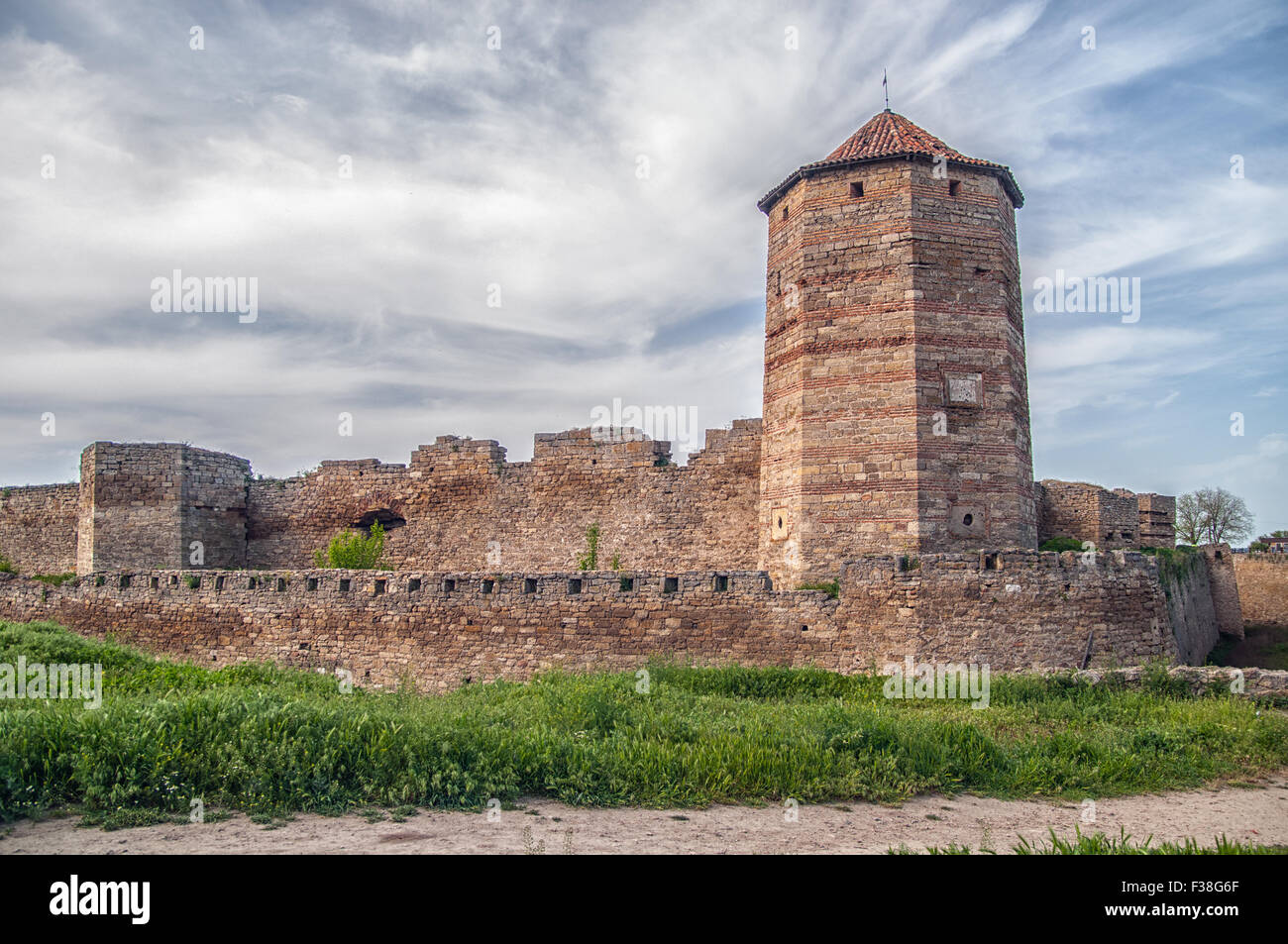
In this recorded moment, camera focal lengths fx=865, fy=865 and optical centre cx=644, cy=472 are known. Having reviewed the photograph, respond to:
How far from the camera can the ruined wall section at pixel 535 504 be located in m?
17.3

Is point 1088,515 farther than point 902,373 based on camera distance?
Yes

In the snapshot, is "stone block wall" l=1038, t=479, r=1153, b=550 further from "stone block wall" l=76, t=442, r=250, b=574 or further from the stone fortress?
"stone block wall" l=76, t=442, r=250, b=574

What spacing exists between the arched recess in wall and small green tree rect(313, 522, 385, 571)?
24cm

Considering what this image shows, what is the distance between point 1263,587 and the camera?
23.3 m

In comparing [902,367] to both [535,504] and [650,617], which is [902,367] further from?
[535,504]

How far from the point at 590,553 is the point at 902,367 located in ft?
25.1

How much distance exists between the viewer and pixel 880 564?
12.0 m

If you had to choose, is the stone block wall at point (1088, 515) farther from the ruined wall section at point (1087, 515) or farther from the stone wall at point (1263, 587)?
the stone wall at point (1263, 587)

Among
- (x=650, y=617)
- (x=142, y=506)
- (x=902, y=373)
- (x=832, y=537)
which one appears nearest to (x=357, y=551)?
(x=142, y=506)

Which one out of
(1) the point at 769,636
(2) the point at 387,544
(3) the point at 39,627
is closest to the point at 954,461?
(1) the point at 769,636

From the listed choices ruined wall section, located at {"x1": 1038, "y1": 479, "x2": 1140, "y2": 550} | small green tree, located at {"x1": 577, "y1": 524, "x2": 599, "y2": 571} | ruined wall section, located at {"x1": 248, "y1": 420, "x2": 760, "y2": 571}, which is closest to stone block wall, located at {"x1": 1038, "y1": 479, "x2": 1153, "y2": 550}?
ruined wall section, located at {"x1": 1038, "y1": 479, "x2": 1140, "y2": 550}

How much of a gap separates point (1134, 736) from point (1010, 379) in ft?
22.7
